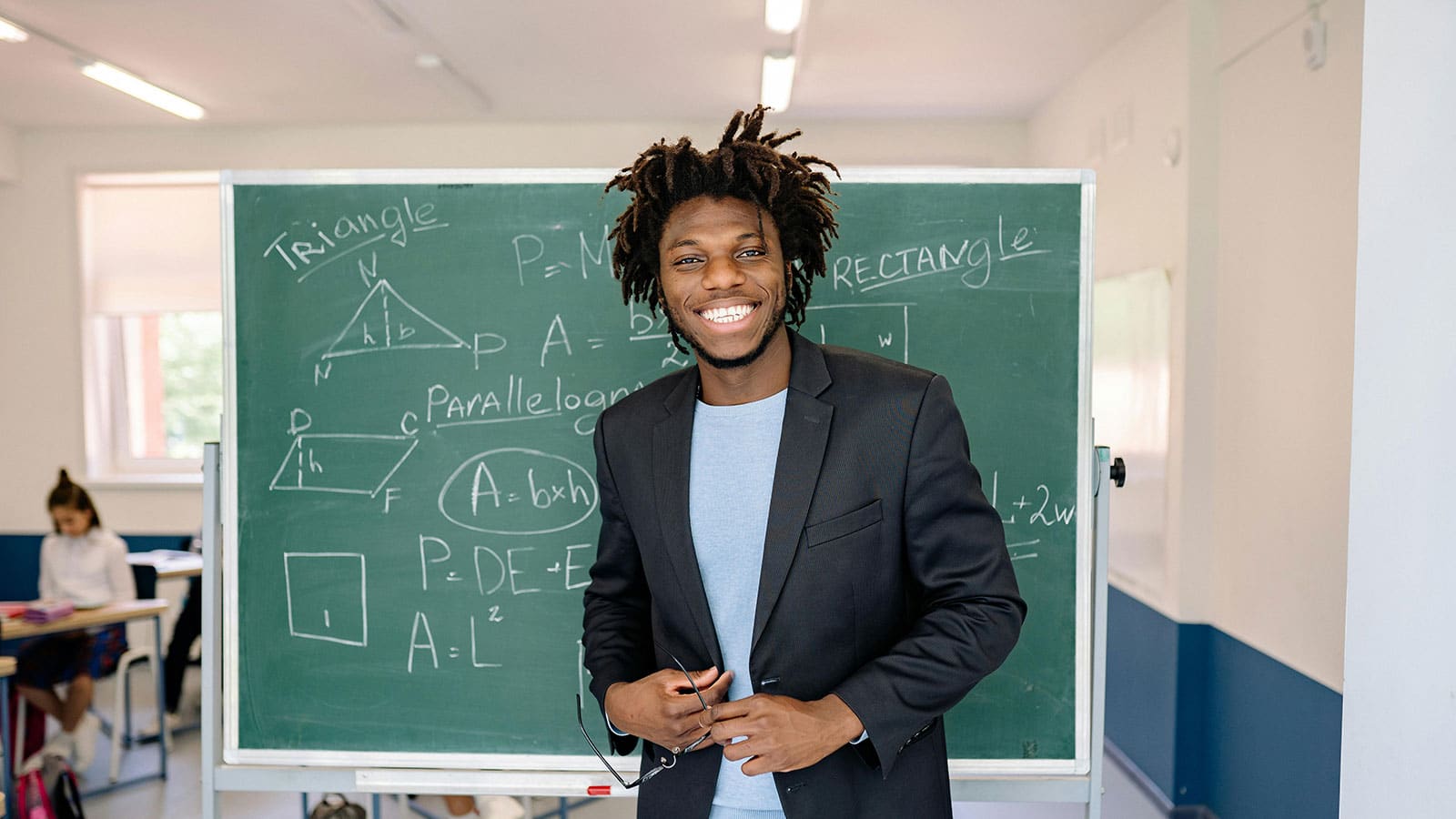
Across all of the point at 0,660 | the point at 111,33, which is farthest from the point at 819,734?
the point at 111,33

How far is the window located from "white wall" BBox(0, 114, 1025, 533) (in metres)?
0.10

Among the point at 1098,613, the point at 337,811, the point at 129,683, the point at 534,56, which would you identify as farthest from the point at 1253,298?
the point at 129,683

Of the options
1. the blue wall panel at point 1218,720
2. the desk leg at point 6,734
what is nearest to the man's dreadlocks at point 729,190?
the blue wall panel at point 1218,720

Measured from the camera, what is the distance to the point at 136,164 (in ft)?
20.3

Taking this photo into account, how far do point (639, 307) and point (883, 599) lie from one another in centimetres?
90

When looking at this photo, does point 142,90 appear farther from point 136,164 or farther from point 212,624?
point 212,624

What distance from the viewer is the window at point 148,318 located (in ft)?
20.7

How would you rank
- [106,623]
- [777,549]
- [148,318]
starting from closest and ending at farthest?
[777,549], [106,623], [148,318]

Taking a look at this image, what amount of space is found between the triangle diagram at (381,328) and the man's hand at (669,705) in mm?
981

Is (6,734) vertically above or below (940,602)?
below

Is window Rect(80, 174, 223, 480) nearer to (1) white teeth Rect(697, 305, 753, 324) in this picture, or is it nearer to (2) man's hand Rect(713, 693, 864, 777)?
(1) white teeth Rect(697, 305, 753, 324)

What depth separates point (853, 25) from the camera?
4168 mm

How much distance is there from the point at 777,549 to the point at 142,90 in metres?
5.29

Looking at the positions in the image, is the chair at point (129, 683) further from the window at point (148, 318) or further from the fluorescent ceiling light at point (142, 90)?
the fluorescent ceiling light at point (142, 90)
